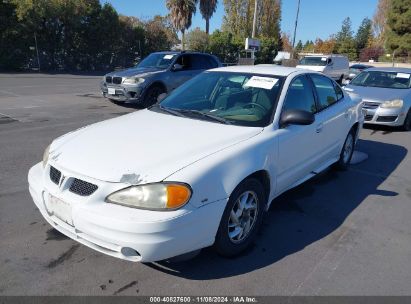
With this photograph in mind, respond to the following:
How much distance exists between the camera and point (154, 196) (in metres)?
2.63

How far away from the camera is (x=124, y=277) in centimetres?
296

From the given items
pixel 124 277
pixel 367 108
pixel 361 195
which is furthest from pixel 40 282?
pixel 367 108

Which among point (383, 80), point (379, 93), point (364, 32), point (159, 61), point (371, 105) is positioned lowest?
point (371, 105)

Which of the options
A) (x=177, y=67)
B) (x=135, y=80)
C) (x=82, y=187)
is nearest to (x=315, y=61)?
(x=177, y=67)

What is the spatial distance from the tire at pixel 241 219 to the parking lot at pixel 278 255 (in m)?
0.13

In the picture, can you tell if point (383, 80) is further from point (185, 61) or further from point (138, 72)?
point (138, 72)

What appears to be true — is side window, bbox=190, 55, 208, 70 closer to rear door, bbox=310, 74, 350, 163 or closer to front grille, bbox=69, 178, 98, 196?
rear door, bbox=310, 74, 350, 163

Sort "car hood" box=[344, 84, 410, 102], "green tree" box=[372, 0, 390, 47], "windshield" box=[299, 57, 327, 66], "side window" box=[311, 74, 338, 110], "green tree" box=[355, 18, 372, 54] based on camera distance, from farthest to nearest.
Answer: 1. "green tree" box=[355, 18, 372, 54]
2. "green tree" box=[372, 0, 390, 47]
3. "windshield" box=[299, 57, 327, 66]
4. "car hood" box=[344, 84, 410, 102]
5. "side window" box=[311, 74, 338, 110]

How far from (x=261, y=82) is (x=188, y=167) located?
1748mm

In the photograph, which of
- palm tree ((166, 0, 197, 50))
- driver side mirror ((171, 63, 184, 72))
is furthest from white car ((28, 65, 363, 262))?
palm tree ((166, 0, 197, 50))

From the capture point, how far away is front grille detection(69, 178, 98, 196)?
273 centimetres

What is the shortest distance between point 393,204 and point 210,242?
2829mm

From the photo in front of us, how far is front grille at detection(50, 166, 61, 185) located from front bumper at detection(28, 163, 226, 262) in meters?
0.10

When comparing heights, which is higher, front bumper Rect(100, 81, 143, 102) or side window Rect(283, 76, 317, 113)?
side window Rect(283, 76, 317, 113)
